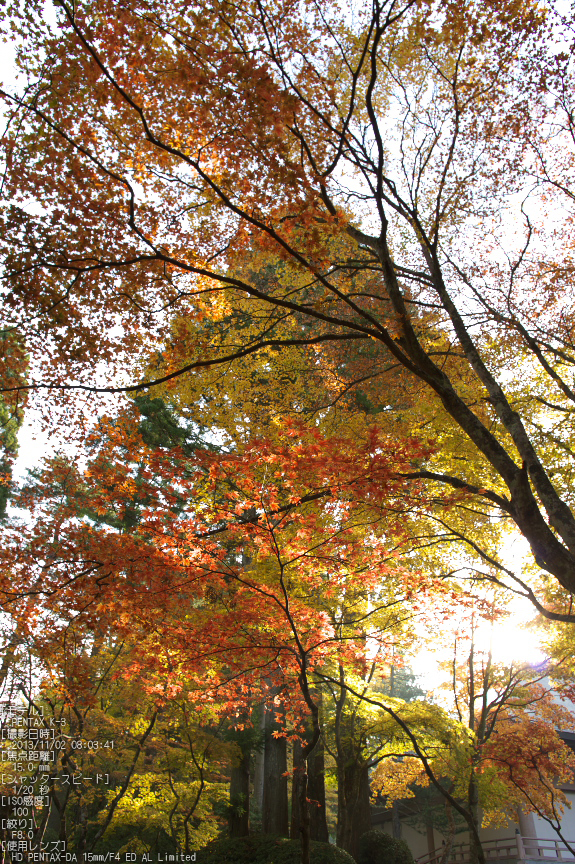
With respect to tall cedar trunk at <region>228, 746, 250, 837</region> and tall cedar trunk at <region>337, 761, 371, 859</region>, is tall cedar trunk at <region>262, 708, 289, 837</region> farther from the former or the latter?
tall cedar trunk at <region>337, 761, 371, 859</region>

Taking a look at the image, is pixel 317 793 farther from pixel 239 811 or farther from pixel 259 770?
pixel 259 770

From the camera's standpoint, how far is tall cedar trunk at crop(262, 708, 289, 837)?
10.9 meters

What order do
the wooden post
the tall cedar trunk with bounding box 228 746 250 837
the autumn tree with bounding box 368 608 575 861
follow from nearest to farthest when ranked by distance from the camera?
the autumn tree with bounding box 368 608 575 861, the tall cedar trunk with bounding box 228 746 250 837, the wooden post

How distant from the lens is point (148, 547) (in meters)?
5.29

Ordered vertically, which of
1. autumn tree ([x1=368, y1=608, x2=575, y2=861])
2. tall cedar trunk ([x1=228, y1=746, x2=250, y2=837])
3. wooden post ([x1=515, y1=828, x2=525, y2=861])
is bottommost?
wooden post ([x1=515, y1=828, x2=525, y2=861])

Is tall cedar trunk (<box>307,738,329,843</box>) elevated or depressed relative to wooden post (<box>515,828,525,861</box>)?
elevated

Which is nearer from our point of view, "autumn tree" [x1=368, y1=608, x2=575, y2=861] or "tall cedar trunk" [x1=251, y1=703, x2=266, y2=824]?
"autumn tree" [x1=368, y1=608, x2=575, y2=861]

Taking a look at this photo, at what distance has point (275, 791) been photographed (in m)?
11.3

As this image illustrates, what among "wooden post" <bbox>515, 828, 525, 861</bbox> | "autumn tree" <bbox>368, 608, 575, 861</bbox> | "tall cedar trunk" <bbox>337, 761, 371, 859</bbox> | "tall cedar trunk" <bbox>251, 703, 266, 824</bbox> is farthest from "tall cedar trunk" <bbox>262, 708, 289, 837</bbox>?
"wooden post" <bbox>515, 828, 525, 861</bbox>

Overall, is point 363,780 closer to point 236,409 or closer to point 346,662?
point 346,662

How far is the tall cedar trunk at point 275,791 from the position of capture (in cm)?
1091

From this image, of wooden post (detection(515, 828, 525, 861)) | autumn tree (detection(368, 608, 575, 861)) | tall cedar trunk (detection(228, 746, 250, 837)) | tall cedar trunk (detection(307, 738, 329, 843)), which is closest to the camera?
autumn tree (detection(368, 608, 575, 861))

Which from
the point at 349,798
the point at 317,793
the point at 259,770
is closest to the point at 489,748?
the point at 349,798

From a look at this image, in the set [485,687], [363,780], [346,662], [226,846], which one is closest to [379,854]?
[363,780]
